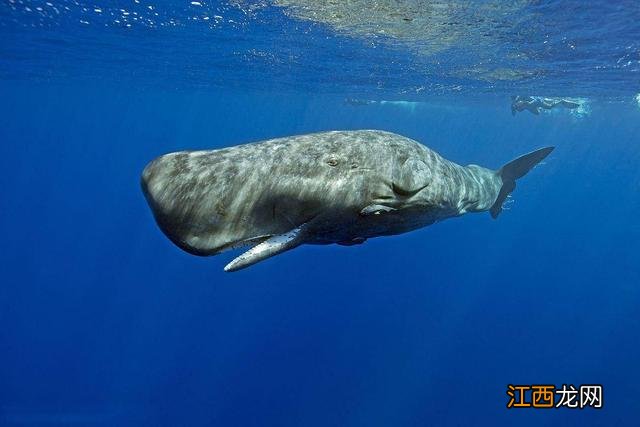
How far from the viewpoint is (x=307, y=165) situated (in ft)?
14.8

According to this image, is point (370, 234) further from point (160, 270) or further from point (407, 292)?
point (160, 270)

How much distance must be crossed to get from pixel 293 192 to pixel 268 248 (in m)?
0.64

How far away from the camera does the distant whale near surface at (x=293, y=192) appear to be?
4.02 meters

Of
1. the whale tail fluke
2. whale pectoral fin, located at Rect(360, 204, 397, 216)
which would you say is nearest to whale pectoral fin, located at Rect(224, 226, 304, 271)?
whale pectoral fin, located at Rect(360, 204, 397, 216)

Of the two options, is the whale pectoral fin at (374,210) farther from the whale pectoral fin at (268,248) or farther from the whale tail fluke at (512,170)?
the whale tail fluke at (512,170)

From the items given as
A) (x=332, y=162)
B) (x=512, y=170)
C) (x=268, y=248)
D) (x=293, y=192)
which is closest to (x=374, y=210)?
(x=332, y=162)

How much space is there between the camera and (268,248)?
393cm

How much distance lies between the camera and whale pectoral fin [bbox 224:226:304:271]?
12.3 feet

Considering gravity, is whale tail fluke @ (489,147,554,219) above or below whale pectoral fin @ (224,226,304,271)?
below

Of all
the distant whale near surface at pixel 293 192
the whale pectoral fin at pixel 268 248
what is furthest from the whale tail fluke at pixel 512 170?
the whale pectoral fin at pixel 268 248

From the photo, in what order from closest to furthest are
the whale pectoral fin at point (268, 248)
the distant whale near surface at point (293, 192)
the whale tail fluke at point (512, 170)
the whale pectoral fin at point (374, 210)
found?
the whale pectoral fin at point (268, 248) → the distant whale near surface at point (293, 192) → the whale pectoral fin at point (374, 210) → the whale tail fluke at point (512, 170)

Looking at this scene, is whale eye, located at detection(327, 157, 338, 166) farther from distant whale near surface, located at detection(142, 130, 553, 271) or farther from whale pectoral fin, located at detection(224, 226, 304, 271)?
whale pectoral fin, located at detection(224, 226, 304, 271)

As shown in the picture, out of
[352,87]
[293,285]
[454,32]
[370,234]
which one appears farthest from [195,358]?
[370,234]

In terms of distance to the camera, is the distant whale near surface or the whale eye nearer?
the distant whale near surface
